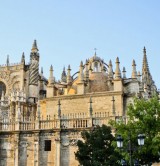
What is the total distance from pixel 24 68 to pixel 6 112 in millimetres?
6768

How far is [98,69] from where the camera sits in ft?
162

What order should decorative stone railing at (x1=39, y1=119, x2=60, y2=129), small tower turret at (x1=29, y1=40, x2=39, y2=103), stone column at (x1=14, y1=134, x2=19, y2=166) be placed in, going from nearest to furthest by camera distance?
1. decorative stone railing at (x1=39, y1=119, x2=60, y2=129)
2. stone column at (x1=14, y1=134, x2=19, y2=166)
3. small tower turret at (x1=29, y1=40, x2=39, y2=103)

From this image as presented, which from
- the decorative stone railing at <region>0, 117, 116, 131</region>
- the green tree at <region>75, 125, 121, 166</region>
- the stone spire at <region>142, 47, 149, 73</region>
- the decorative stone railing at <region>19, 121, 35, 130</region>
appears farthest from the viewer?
the stone spire at <region>142, 47, 149, 73</region>

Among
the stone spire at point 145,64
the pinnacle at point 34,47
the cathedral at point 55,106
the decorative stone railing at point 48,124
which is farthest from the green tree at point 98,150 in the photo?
the stone spire at point 145,64

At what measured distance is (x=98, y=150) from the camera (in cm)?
2581

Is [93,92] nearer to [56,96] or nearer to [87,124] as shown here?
[56,96]

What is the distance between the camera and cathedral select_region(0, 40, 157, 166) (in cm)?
3284

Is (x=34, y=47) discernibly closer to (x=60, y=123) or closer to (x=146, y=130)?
(x=60, y=123)

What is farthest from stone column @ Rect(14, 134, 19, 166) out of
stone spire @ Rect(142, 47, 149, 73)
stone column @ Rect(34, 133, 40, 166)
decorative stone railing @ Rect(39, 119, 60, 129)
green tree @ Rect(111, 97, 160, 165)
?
stone spire @ Rect(142, 47, 149, 73)

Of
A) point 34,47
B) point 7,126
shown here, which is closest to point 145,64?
point 34,47

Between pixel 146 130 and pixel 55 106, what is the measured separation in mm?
20669

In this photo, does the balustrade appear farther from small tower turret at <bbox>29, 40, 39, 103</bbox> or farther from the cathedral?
small tower turret at <bbox>29, 40, 39, 103</bbox>

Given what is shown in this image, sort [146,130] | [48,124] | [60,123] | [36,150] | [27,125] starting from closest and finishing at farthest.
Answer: [146,130] < [60,123] < [36,150] < [48,124] < [27,125]

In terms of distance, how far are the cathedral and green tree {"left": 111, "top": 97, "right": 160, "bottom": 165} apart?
19.3 feet
